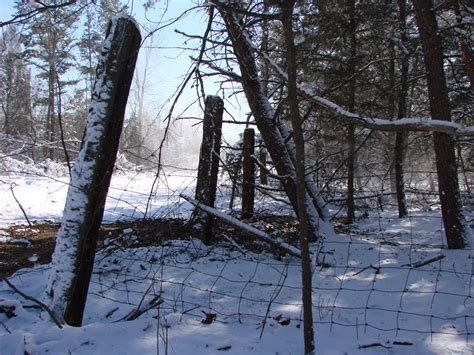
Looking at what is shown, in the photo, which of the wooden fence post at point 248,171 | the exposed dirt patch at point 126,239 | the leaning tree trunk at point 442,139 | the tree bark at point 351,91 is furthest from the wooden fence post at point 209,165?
the tree bark at point 351,91

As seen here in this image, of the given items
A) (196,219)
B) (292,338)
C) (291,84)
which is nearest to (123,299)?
(292,338)

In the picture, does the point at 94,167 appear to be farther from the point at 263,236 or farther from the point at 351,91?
the point at 351,91

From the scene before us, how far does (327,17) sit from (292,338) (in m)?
6.87

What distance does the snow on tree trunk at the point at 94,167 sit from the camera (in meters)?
2.65

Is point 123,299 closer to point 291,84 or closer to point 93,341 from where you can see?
point 93,341

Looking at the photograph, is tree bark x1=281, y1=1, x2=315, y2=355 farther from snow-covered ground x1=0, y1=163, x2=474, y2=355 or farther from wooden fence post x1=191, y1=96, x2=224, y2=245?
wooden fence post x1=191, y1=96, x2=224, y2=245

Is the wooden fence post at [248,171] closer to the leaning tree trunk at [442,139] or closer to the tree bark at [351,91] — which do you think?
the tree bark at [351,91]

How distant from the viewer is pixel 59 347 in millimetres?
2416

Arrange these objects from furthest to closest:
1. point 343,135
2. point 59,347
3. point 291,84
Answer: point 343,135
point 59,347
point 291,84

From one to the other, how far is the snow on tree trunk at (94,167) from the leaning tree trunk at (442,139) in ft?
14.5

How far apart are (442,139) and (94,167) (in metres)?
4.82

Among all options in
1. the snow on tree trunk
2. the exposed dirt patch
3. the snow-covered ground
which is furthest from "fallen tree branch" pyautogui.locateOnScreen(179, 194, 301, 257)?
the snow on tree trunk

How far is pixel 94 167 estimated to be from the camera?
8.87 feet

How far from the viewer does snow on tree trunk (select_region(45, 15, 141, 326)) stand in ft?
8.71
